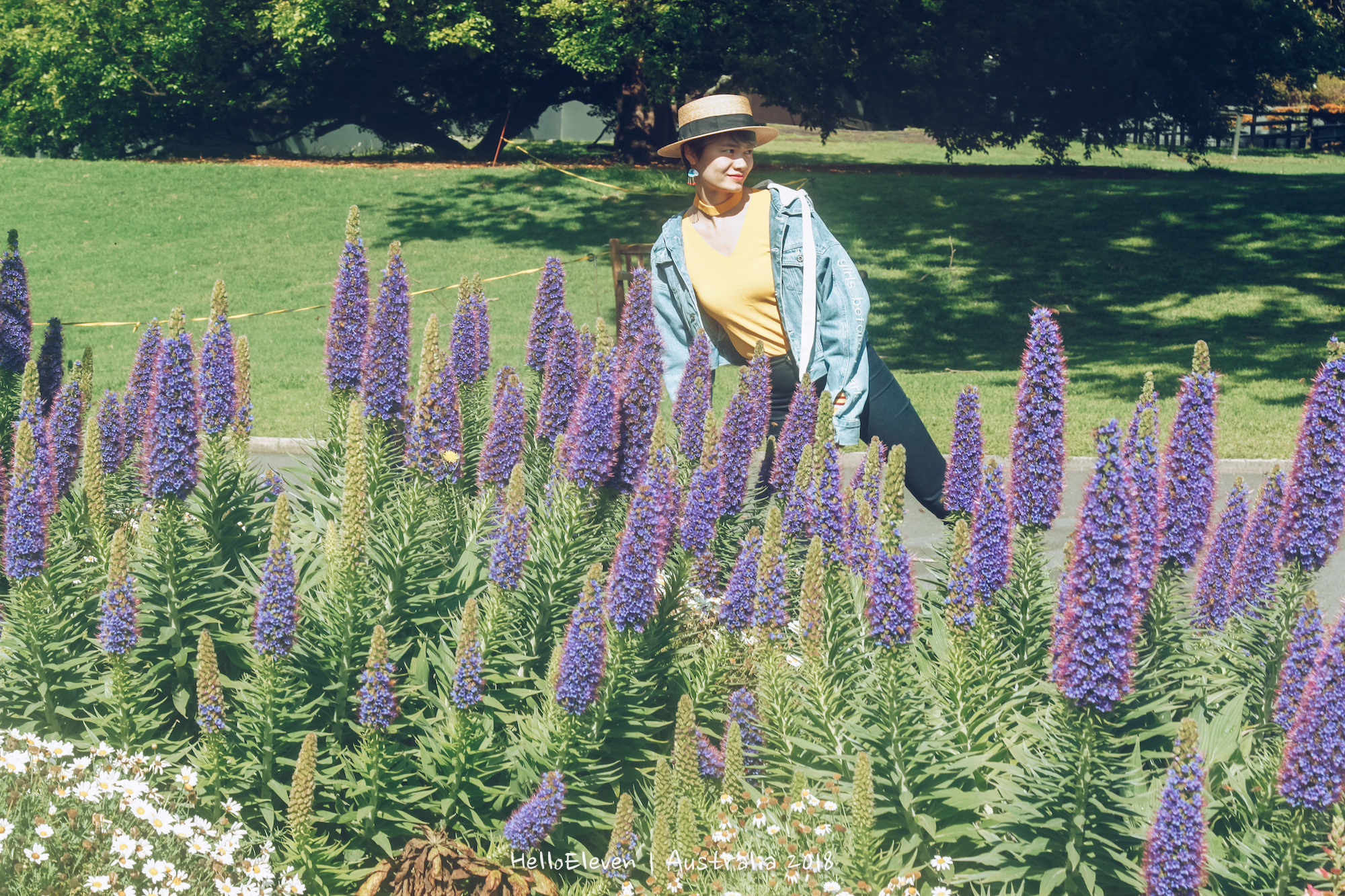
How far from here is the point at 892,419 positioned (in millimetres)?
5496

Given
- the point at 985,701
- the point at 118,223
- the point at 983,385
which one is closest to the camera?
the point at 985,701

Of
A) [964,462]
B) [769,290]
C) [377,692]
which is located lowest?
[377,692]

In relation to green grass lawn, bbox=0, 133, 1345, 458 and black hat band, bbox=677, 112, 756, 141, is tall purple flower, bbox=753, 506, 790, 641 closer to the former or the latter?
black hat band, bbox=677, 112, 756, 141

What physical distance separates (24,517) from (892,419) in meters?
3.55

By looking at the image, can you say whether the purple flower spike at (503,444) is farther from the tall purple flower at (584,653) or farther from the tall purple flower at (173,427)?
the tall purple flower at (584,653)

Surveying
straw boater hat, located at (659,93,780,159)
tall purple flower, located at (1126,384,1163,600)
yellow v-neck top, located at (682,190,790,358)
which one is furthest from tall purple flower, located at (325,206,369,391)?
tall purple flower, located at (1126,384,1163,600)

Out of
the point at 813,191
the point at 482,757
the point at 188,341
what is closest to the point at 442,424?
the point at 188,341

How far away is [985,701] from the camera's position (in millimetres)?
3561

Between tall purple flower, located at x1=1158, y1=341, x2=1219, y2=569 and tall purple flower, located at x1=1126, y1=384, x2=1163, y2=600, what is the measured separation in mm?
79

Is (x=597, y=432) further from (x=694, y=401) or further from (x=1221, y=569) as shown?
(x=1221, y=569)

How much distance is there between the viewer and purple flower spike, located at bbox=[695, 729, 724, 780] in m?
3.72

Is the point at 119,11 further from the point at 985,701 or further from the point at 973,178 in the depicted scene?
the point at 985,701

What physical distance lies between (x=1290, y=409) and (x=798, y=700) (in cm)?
1001

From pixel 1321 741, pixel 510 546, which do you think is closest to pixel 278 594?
pixel 510 546
